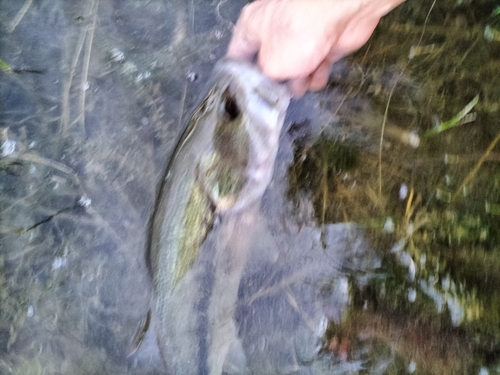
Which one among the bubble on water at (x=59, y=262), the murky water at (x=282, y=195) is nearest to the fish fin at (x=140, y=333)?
the murky water at (x=282, y=195)

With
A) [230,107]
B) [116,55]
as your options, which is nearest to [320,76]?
[230,107]

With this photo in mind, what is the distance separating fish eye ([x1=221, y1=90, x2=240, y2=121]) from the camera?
1522 millimetres

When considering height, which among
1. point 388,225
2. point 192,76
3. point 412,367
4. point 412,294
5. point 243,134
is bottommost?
point 412,367

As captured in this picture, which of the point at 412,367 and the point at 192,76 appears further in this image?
the point at 192,76

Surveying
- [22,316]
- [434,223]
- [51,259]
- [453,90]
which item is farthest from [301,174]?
[22,316]

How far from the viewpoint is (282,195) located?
1552mm

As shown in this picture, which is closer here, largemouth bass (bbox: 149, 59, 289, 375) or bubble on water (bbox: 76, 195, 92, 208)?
largemouth bass (bbox: 149, 59, 289, 375)

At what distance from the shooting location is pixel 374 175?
1524mm

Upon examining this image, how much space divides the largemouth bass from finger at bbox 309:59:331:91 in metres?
0.12

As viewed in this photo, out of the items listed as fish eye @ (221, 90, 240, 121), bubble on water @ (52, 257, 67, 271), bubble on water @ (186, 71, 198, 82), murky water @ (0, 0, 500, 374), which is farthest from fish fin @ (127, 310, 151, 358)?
bubble on water @ (186, 71, 198, 82)

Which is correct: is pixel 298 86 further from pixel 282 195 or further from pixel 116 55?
pixel 116 55

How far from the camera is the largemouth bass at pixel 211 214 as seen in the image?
1.46m

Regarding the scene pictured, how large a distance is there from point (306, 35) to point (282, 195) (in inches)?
23.1

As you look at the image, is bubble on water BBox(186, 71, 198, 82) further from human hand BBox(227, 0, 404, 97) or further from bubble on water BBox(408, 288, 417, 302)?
bubble on water BBox(408, 288, 417, 302)
